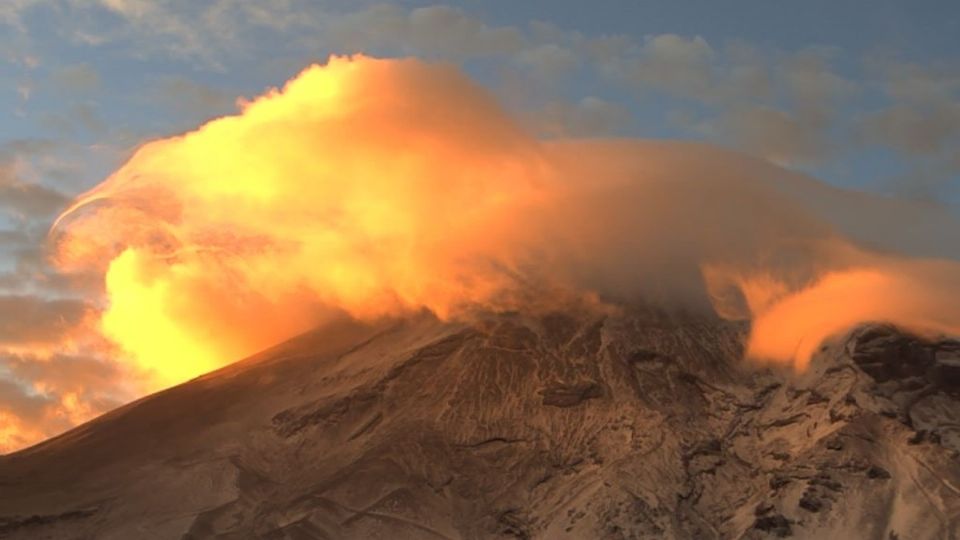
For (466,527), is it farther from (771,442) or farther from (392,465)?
(771,442)

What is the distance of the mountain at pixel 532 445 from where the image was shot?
142 m

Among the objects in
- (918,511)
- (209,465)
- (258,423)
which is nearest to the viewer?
(918,511)

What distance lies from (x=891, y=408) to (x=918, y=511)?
807 inches

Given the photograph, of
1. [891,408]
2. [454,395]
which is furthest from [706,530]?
[454,395]

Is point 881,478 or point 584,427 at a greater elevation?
point 584,427

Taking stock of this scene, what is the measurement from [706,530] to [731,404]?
27.2m

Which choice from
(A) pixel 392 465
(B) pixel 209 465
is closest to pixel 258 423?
(B) pixel 209 465

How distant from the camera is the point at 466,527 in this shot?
5758 inches

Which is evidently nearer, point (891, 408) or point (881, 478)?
point (881, 478)

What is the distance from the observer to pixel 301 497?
150 meters

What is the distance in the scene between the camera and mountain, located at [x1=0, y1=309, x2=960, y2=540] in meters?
142

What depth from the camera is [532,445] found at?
16050 cm

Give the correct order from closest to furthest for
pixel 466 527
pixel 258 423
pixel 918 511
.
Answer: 1. pixel 918 511
2. pixel 466 527
3. pixel 258 423

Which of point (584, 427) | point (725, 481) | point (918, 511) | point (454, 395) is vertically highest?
point (454, 395)
